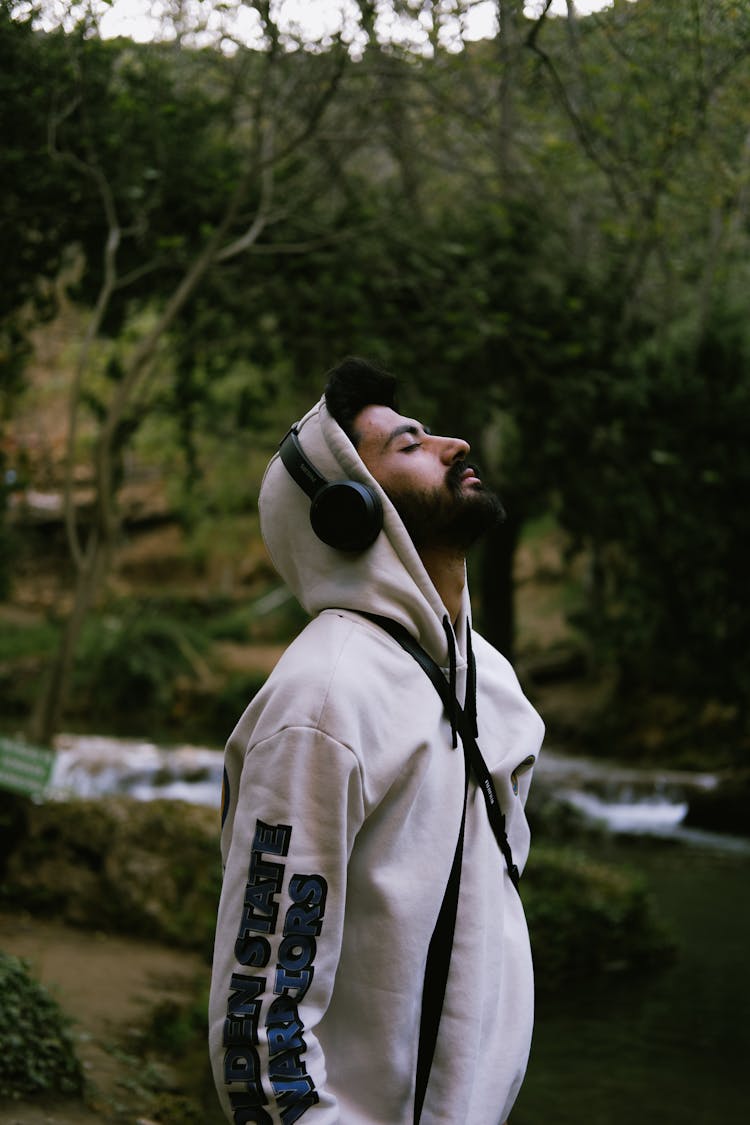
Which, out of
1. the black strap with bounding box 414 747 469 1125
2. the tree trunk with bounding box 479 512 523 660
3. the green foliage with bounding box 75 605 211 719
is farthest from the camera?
the green foliage with bounding box 75 605 211 719

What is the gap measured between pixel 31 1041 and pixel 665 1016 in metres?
4.30

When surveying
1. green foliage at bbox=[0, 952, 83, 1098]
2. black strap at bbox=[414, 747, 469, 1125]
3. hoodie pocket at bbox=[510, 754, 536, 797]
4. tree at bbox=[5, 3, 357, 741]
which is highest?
tree at bbox=[5, 3, 357, 741]

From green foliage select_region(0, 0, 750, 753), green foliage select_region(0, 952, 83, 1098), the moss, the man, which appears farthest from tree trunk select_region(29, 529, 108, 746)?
the man

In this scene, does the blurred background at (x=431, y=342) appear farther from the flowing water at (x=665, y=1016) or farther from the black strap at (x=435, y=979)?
the black strap at (x=435, y=979)

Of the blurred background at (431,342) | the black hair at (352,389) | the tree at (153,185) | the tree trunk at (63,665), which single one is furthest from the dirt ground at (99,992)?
the black hair at (352,389)

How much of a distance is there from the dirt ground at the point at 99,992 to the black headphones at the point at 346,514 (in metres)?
2.38

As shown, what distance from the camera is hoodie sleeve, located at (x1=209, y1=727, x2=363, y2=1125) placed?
1707mm

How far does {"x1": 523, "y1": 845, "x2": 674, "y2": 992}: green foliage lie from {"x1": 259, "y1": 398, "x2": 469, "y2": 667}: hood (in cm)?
595

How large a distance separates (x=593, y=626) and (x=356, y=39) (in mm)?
5621

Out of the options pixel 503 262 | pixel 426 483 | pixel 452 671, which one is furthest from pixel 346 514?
pixel 503 262

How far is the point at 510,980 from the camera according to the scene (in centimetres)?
212

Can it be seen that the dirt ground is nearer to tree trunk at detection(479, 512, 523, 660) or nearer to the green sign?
the green sign

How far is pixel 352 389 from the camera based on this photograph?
87.3 inches

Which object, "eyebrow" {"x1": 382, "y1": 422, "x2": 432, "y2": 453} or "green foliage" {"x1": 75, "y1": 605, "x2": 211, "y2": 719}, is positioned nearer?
"eyebrow" {"x1": 382, "y1": 422, "x2": 432, "y2": 453}
